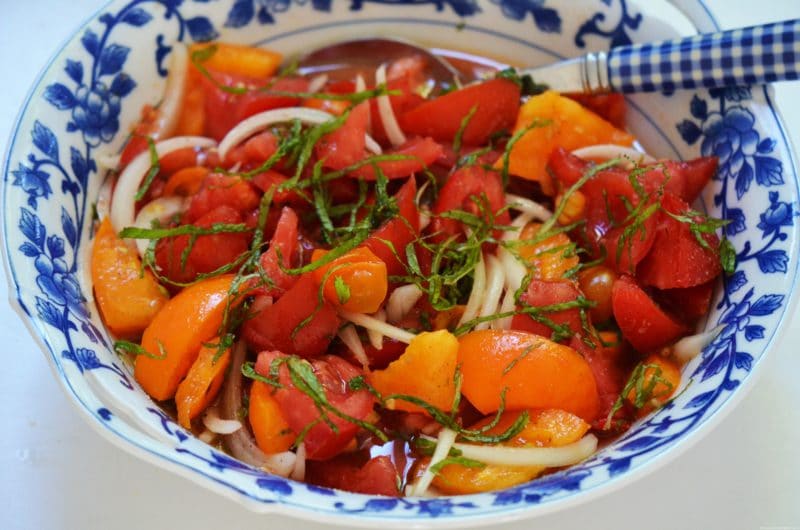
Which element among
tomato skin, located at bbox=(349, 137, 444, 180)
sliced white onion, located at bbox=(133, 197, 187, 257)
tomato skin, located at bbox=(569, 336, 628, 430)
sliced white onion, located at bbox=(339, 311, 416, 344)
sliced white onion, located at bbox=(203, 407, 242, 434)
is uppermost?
tomato skin, located at bbox=(349, 137, 444, 180)

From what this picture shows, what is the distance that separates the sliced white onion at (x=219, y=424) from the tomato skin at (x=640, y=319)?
2.59 ft

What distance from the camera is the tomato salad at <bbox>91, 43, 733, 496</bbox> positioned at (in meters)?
1.42

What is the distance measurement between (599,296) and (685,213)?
25cm

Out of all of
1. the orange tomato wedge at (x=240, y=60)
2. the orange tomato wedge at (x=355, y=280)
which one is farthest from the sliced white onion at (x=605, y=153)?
the orange tomato wedge at (x=240, y=60)

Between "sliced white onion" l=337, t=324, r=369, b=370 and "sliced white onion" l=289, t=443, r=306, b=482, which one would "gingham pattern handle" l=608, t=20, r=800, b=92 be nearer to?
"sliced white onion" l=337, t=324, r=369, b=370

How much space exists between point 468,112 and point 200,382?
0.91 m

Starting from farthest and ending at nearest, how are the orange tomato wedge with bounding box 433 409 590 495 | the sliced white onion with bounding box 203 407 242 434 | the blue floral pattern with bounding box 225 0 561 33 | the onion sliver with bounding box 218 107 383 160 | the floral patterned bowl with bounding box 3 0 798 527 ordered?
the blue floral pattern with bounding box 225 0 561 33, the onion sliver with bounding box 218 107 383 160, the sliced white onion with bounding box 203 407 242 434, the orange tomato wedge with bounding box 433 409 590 495, the floral patterned bowl with bounding box 3 0 798 527

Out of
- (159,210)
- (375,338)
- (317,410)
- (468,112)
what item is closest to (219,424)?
(317,410)

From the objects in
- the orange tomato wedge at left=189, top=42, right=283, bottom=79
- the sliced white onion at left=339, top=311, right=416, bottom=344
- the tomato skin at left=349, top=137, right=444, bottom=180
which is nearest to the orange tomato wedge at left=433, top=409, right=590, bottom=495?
the sliced white onion at left=339, top=311, right=416, bottom=344

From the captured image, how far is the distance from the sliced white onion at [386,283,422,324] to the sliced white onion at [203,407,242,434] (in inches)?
15.0

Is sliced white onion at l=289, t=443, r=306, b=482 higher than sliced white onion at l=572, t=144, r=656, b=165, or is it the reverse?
sliced white onion at l=572, t=144, r=656, b=165

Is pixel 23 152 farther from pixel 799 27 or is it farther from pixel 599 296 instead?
pixel 799 27

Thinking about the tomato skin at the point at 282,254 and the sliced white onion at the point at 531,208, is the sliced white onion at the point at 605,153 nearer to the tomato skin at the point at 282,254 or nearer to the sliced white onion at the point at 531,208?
the sliced white onion at the point at 531,208

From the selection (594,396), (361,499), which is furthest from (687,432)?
(361,499)
